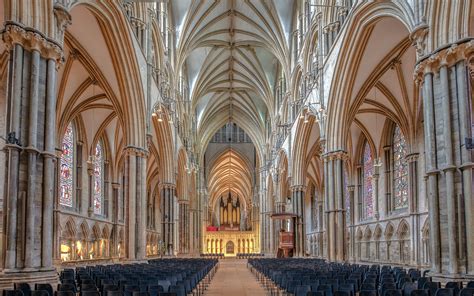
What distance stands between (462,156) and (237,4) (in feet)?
97.1

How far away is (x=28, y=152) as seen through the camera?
514 inches

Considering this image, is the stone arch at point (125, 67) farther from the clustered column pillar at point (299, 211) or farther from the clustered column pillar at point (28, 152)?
the clustered column pillar at point (299, 211)

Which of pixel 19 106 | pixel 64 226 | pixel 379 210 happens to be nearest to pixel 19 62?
pixel 19 106

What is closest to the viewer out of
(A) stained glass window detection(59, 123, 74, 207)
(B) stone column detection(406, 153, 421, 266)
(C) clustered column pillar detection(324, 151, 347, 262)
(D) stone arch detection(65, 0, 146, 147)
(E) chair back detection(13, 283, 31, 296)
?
(E) chair back detection(13, 283, 31, 296)

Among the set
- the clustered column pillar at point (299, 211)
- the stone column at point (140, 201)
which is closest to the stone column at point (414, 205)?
the clustered column pillar at point (299, 211)

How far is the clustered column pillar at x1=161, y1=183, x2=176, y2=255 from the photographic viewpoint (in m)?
37.0

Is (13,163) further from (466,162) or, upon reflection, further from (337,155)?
(337,155)

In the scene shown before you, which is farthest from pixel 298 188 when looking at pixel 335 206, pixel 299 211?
pixel 335 206

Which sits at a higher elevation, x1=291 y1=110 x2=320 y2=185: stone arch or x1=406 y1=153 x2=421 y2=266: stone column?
x1=291 y1=110 x2=320 y2=185: stone arch

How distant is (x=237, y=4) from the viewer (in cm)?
3997

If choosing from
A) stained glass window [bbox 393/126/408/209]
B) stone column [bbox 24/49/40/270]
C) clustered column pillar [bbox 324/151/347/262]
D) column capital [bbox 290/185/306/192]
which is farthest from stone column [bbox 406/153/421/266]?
stone column [bbox 24/49/40/270]

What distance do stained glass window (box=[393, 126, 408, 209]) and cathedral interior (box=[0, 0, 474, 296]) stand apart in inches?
5.6

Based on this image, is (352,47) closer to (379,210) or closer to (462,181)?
(462,181)

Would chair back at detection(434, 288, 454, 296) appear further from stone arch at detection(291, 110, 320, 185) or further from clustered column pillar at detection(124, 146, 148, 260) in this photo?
stone arch at detection(291, 110, 320, 185)
